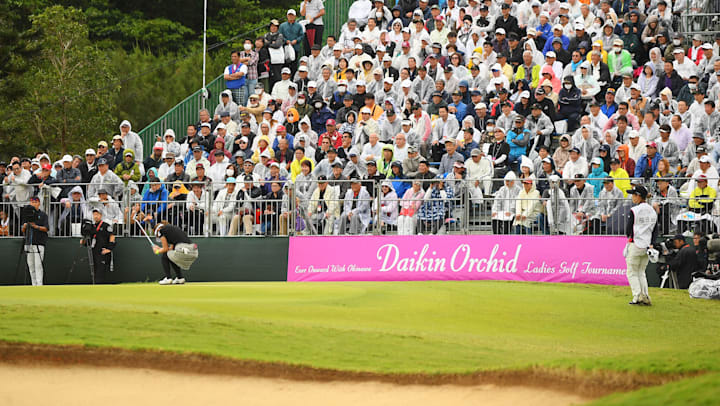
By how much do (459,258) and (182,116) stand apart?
1223 cm

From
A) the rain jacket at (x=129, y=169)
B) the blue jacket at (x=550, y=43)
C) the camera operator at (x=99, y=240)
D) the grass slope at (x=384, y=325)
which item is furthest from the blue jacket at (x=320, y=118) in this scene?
the grass slope at (x=384, y=325)

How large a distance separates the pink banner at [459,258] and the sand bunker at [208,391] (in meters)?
9.81

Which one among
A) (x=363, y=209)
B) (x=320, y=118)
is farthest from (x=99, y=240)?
(x=320, y=118)

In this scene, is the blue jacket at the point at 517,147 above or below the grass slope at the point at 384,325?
above

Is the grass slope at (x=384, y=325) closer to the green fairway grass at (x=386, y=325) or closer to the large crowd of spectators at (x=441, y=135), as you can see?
the green fairway grass at (x=386, y=325)

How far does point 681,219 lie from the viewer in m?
18.6

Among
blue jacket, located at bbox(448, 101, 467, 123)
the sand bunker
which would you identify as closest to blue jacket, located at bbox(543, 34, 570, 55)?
blue jacket, located at bbox(448, 101, 467, 123)

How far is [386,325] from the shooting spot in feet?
43.2

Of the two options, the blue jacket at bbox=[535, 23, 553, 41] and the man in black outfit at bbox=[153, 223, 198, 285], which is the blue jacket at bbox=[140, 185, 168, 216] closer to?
the man in black outfit at bbox=[153, 223, 198, 285]

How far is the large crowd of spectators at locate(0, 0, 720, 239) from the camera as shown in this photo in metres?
19.8

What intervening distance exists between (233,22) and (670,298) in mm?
39925

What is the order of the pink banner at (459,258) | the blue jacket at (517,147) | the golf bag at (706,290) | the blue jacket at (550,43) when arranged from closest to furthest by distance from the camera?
the golf bag at (706,290)
the pink banner at (459,258)
the blue jacket at (517,147)
the blue jacket at (550,43)

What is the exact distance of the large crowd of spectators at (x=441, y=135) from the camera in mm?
19844

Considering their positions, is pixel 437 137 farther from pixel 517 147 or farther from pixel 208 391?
pixel 208 391
